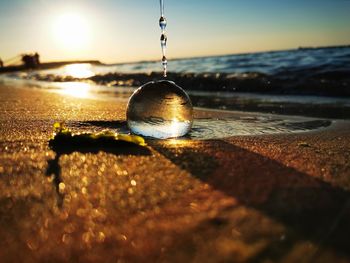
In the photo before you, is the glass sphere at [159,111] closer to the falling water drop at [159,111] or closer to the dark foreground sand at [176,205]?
the falling water drop at [159,111]

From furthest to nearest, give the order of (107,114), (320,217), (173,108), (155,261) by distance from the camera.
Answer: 1. (107,114)
2. (173,108)
3. (320,217)
4. (155,261)

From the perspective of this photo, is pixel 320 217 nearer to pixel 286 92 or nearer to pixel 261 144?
pixel 261 144

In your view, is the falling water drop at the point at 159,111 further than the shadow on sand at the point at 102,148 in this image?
Yes

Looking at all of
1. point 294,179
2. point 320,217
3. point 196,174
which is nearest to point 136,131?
point 196,174

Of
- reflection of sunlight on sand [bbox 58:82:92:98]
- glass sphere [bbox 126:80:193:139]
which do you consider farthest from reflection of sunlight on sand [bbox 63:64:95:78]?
glass sphere [bbox 126:80:193:139]

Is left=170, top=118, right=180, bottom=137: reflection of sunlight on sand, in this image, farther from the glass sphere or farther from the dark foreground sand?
the dark foreground sand

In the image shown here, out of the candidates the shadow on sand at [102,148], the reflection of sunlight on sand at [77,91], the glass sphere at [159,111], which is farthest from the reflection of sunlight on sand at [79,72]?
the shadow on sand at [102,148]
